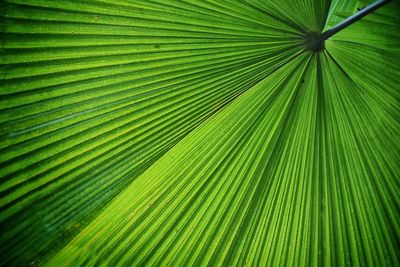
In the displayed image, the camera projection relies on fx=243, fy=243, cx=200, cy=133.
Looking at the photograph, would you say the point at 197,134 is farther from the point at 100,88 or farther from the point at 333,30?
the point at 333,30

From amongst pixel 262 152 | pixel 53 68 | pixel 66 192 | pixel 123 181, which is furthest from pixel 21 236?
pixel 262 152

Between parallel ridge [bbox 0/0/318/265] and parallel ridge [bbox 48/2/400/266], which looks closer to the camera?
parallel ridge [bbox 0/0/318/265]

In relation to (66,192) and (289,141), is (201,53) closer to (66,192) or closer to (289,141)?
(289,141)

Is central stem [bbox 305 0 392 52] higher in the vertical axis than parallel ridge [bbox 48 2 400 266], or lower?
higher

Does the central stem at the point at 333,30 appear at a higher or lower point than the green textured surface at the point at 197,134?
higher

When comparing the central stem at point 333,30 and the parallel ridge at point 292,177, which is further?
the parallel ridge at point 292,177

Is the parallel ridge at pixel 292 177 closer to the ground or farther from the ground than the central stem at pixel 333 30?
closer to the ground
